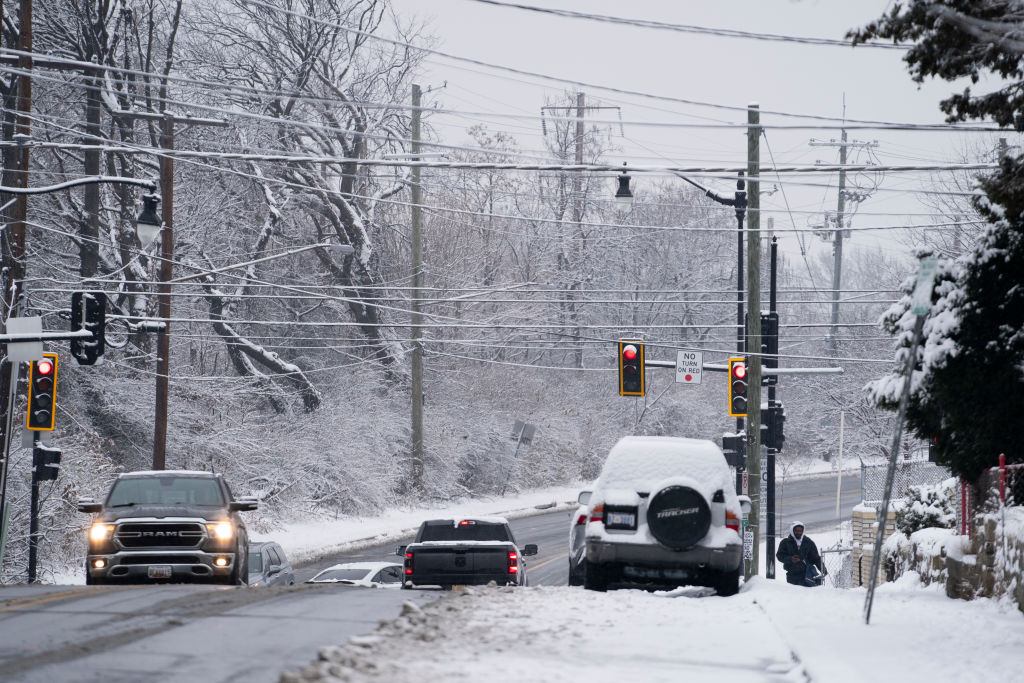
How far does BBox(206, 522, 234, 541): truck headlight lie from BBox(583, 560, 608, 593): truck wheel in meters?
4.72

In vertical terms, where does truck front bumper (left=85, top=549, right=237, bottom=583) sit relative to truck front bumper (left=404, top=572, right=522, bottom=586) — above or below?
above

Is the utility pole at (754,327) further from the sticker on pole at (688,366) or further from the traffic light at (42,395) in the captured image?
the traffic light at (42,395)

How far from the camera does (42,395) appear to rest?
24734 millimetres

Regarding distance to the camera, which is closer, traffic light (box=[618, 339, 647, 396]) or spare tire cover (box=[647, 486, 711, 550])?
spare tire cover (box=[647, 486, 711, 550])

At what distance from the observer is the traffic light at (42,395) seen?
24.6 metres

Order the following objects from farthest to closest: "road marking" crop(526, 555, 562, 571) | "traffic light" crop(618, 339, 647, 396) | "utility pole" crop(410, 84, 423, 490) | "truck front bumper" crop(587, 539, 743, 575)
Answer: "utility pole" crop(410, 84, 423, 490)
"road marking" crop(526, 555, 562, 571)
"traffic light" crop(618, 339, 647, 396)
"truck front bumper" crop(587, 539, 743, 575)

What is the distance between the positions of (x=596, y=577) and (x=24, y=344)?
462 inches

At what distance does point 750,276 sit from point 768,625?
48.8 feet

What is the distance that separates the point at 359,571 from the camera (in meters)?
22.1

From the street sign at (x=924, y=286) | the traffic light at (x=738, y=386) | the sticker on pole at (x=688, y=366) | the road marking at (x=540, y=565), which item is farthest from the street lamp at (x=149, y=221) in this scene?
the street sign at (x=924, y=286)

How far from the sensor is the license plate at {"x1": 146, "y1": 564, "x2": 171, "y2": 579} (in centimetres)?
1603

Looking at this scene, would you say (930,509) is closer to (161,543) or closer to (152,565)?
(161,543)

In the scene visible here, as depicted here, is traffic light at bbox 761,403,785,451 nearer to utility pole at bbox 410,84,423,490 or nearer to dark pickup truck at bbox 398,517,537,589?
dark pickup truck at bbox 398,517,537,589

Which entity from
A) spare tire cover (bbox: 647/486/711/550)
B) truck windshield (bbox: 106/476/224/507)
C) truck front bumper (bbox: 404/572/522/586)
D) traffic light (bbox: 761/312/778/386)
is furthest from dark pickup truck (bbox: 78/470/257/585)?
traffic light (bbox: 761/312/778/386)
